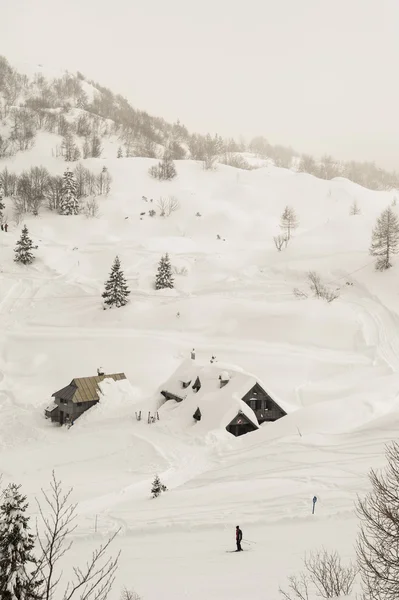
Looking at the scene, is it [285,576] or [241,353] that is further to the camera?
[241,353]

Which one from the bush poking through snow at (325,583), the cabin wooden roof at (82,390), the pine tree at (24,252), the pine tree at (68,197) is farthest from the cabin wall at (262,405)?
the pine tree at (68,197)

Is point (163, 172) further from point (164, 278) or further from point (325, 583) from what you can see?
point (325, 583)

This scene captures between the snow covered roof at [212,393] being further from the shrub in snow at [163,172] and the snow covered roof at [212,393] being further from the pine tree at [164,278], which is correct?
the shrub in snow at [163,172]

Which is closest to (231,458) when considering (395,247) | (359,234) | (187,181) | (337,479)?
(337,479)

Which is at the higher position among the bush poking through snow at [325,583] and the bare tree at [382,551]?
the bare tree at [382,551]

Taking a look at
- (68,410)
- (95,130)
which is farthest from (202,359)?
(95,130)

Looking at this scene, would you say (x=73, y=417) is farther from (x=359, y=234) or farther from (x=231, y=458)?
(x=359, y=234)

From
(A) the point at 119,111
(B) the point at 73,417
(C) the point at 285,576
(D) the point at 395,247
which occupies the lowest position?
(B) the point at 73,417
